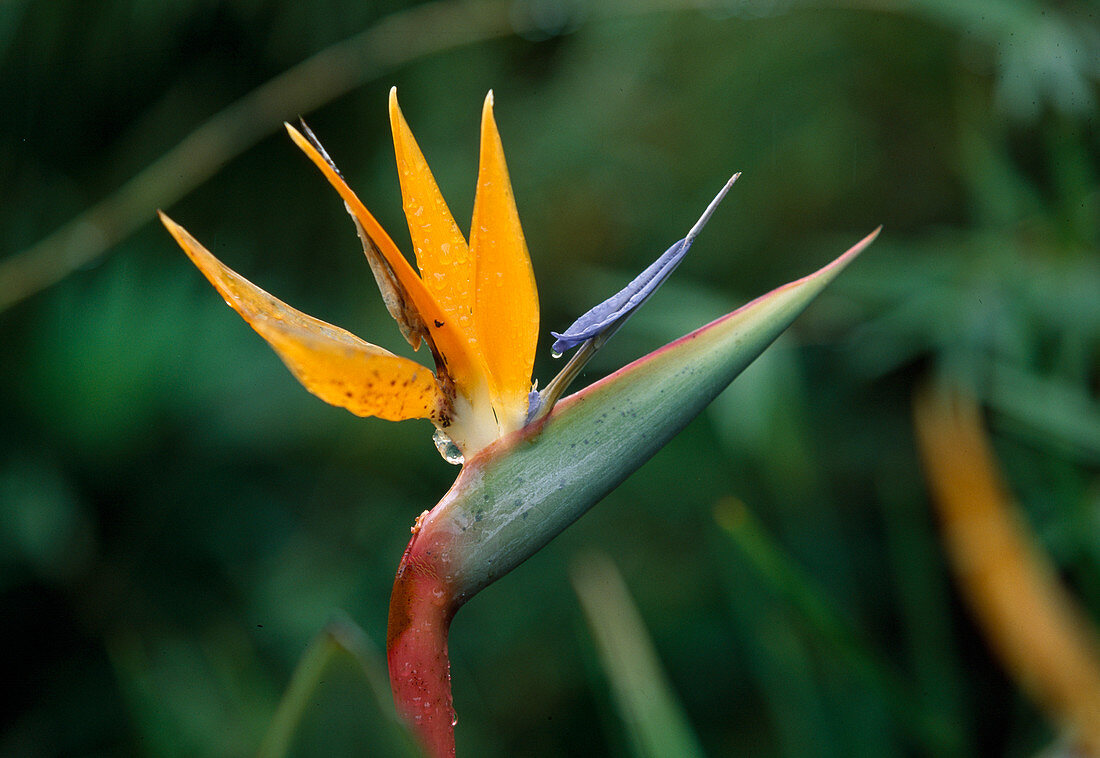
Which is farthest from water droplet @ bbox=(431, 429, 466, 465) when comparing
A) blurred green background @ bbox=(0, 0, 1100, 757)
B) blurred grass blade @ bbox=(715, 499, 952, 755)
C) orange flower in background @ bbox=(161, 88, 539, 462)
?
blurred green background @ bbox=(0, 0, 1100, 757)

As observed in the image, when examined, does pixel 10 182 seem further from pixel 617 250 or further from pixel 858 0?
pixel 858 0

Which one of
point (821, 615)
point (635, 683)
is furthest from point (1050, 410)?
point (635, 683)

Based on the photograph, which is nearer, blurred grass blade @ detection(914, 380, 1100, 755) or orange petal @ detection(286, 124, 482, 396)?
orange petal @ detection(286, 124, 482, 396)

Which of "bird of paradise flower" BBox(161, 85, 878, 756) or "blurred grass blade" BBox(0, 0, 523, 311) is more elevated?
"blurred grass blade" BBox(0, 0, 523, 311)

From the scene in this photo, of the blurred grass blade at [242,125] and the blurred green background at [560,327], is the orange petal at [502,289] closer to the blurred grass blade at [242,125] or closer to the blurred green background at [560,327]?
the blurred green background at [560,327]

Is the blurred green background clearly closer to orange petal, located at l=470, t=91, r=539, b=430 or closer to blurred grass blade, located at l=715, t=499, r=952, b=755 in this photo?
blurred grass blade, located at l=715, t=499, r=952, b=755

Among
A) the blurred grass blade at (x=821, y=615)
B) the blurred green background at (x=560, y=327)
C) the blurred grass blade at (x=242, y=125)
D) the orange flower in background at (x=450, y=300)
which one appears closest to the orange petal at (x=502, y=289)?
the orange flower in background at (x=450, y=300)

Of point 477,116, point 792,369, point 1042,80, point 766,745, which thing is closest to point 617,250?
point 477,116
